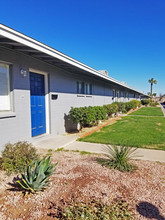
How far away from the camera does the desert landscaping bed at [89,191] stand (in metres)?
2.12

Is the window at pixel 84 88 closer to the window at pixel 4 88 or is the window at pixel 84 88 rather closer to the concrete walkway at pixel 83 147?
the concrete walkway at pixel 83 147

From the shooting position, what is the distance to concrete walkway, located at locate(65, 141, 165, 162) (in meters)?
4.32

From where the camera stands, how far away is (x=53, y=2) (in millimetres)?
8672

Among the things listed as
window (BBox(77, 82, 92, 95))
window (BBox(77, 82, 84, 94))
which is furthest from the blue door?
window (BBox(77, 82, 92, 95))

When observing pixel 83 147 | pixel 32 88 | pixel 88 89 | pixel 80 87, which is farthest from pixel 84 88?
pixel 83 147

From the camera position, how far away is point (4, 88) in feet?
15.3

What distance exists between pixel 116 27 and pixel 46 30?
20.2 ft

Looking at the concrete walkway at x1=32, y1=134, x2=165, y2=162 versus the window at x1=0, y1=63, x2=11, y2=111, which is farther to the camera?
the window at x1=0, y1=63, x2=11, y2=111

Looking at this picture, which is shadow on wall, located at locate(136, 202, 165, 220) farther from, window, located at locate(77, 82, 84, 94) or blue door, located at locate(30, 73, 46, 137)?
window, located at locate(77, 82, 84, 94)

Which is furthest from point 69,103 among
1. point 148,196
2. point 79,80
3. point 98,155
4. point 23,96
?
point 148,196

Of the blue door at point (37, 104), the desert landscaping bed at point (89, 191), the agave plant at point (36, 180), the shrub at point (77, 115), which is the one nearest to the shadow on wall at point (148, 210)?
the desert landscaping bed at point (89, 191)

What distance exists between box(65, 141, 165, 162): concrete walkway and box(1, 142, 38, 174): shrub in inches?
77.4

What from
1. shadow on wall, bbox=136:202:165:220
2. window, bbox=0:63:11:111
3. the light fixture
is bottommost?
shadow on wall, bbox=136:202:165:220

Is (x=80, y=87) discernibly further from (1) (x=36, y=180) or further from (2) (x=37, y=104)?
(1) (x=36, y=180)
